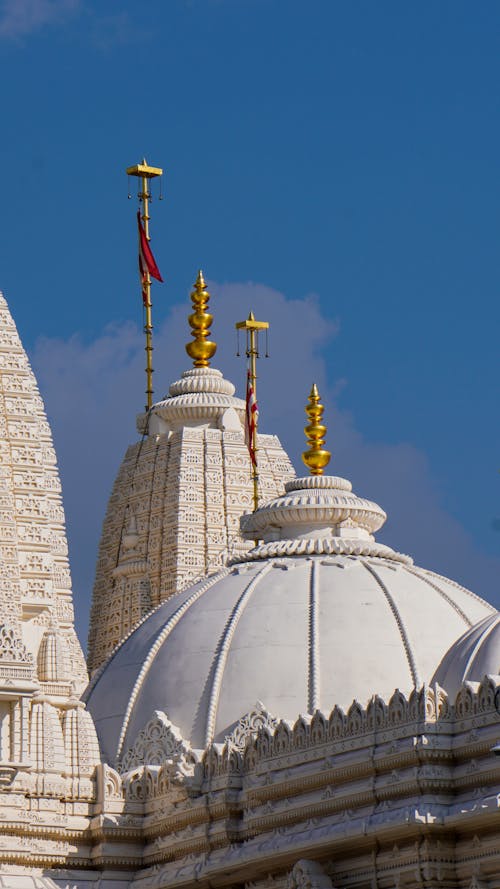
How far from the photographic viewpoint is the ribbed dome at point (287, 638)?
43.2 metres

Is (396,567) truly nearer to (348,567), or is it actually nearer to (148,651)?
(348,567)

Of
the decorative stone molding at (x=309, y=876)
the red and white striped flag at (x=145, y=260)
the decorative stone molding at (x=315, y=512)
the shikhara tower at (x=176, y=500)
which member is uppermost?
the red and white striped flag at (x=145, y=260)

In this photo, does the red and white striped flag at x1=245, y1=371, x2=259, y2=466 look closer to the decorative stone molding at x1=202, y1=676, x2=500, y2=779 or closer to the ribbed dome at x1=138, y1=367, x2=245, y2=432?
the ribbed dome at x1=138, y1=367, x2=245, y2=432

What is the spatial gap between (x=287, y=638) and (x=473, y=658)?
5.91 m

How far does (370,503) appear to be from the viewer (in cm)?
4772

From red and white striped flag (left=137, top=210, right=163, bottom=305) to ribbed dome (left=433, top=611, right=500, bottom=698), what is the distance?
20.9 m

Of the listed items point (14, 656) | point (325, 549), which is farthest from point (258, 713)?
point (325, 549)

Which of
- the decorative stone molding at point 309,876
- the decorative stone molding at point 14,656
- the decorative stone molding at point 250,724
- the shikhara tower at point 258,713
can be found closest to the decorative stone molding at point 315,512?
the shikhara tower at point 258,713

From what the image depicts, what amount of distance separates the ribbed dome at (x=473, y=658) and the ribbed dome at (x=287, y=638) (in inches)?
146

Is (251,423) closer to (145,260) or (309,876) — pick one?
(145,260)

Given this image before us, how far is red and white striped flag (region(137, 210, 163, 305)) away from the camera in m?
58.9

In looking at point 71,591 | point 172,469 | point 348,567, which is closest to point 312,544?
point 348,567

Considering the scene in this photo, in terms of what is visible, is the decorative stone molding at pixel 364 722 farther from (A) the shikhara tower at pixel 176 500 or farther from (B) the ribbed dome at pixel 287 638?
(A) the shikhara tower at pixel 176 500

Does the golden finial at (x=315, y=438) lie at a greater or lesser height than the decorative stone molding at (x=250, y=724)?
greater
